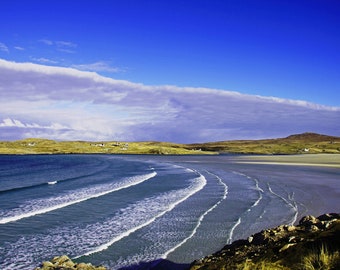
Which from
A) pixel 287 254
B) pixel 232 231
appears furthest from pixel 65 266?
pixel 232 231

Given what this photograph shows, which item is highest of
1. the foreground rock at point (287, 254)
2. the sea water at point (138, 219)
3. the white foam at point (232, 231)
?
the foreground rock at point (287, 254)

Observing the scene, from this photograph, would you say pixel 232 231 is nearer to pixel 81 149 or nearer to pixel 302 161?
pixel 302 161

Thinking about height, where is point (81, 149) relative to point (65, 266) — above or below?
below

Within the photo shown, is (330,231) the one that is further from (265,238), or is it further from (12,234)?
(12,234)

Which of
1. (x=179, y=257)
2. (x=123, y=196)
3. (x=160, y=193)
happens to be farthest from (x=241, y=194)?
(x=179, y=257)

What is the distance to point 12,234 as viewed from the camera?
52.3 ft

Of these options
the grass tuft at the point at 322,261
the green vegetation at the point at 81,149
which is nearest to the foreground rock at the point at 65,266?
the grass tuft at the point at 322,261

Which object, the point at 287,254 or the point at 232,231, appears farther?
the point at 232,231

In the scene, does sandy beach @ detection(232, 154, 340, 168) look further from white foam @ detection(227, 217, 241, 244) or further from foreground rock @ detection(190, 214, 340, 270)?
foreground rock @ detection(190, 214, 340, 270)

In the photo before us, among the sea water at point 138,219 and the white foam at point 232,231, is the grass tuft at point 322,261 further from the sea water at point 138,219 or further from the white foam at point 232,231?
the white foam at point 232,231

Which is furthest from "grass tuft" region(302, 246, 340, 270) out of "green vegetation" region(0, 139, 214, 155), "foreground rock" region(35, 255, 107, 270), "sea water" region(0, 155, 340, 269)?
"green vegetation" region(0, 139, 214, 155)

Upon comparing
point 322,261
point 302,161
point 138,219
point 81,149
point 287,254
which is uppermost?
point 322,261

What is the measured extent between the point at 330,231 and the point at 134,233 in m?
9.39

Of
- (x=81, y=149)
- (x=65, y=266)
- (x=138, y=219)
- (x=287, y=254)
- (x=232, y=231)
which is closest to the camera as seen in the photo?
(x=287, y=254)
